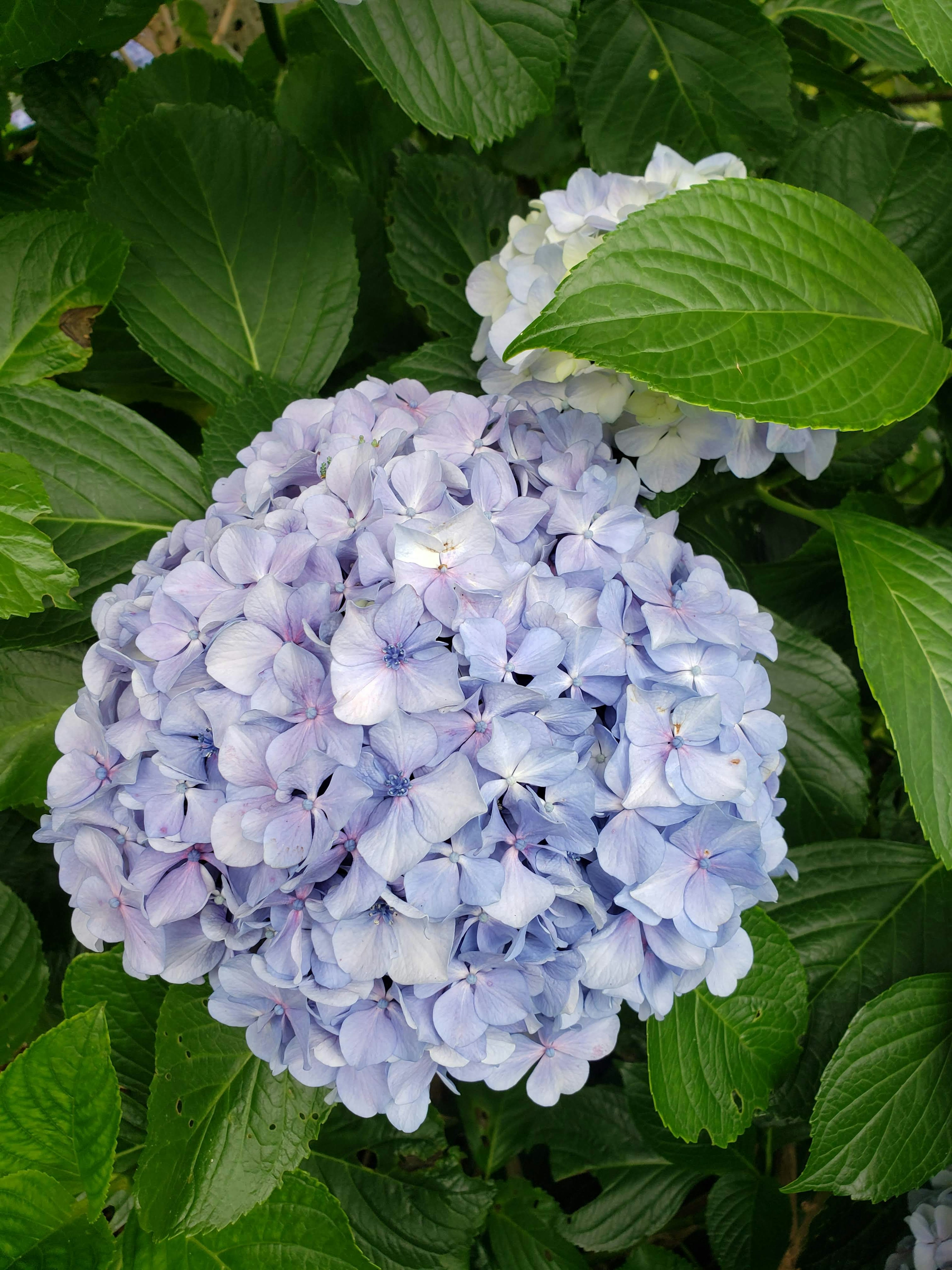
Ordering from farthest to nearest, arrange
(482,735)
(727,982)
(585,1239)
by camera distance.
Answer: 1. (585,1239)
2. (727,982)
3. (482,735)

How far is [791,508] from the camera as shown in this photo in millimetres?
1006

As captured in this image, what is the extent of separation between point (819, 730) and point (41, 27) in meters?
0.92

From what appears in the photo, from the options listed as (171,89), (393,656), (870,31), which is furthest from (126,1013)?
(870,31)

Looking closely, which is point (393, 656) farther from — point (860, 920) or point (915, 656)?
point (860, 920)

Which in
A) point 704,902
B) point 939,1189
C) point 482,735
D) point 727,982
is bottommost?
point 939,1189

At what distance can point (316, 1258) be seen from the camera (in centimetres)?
77

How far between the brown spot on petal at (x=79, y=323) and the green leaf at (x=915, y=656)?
0.72 meters

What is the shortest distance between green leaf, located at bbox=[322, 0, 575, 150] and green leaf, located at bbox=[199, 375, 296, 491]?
0.93 feet

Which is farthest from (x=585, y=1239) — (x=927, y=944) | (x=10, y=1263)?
(x=10, y=1263)

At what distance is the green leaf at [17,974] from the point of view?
3.06ft

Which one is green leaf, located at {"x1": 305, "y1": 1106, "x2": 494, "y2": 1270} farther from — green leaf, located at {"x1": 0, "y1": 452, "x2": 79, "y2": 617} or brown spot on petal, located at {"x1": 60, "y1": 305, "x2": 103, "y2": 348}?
brown spot on petal, located at {"x1": 60, "y1": 305, "x2": 103, "y2": 348}

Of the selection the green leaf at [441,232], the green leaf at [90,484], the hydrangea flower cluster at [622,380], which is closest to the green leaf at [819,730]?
the hydrangea flower cluster at [622,380]

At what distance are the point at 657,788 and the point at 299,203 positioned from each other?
701mm

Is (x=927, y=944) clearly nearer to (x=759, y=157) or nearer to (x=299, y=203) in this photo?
(x=759, y=157)
